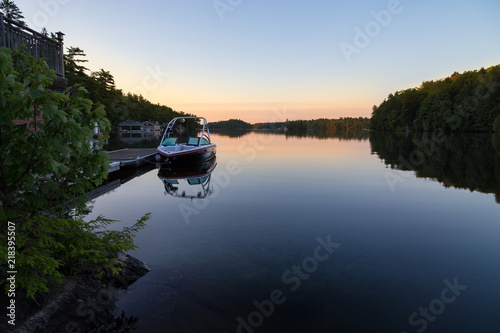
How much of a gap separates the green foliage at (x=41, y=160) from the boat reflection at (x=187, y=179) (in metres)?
9.81

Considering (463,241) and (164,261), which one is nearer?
(164,261)

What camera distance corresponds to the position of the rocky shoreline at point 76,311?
4.22m

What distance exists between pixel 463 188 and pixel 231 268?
15.5 m

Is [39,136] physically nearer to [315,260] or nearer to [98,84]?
[315,260]

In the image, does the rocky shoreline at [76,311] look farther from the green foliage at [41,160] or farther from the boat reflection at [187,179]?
the boat reflection at [187,179]

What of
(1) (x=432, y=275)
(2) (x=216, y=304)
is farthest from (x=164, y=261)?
(1) (x=432, y=275)

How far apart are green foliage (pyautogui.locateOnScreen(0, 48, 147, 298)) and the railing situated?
3.82 m

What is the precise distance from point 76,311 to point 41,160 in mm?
2671

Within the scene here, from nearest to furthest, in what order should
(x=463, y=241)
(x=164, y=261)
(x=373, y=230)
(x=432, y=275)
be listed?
(x=432, y=275) → (x=164, y=261) → (x=463, y=241) → (x=373, y=230)

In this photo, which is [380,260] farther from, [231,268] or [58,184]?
[58,184]

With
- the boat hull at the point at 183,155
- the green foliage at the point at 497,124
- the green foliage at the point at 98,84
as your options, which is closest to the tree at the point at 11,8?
the green foliage at the point at 98,84

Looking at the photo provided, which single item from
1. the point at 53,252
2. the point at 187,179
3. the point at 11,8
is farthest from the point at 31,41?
the point at 11,8

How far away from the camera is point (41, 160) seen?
3.66m

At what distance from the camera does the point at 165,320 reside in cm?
519
